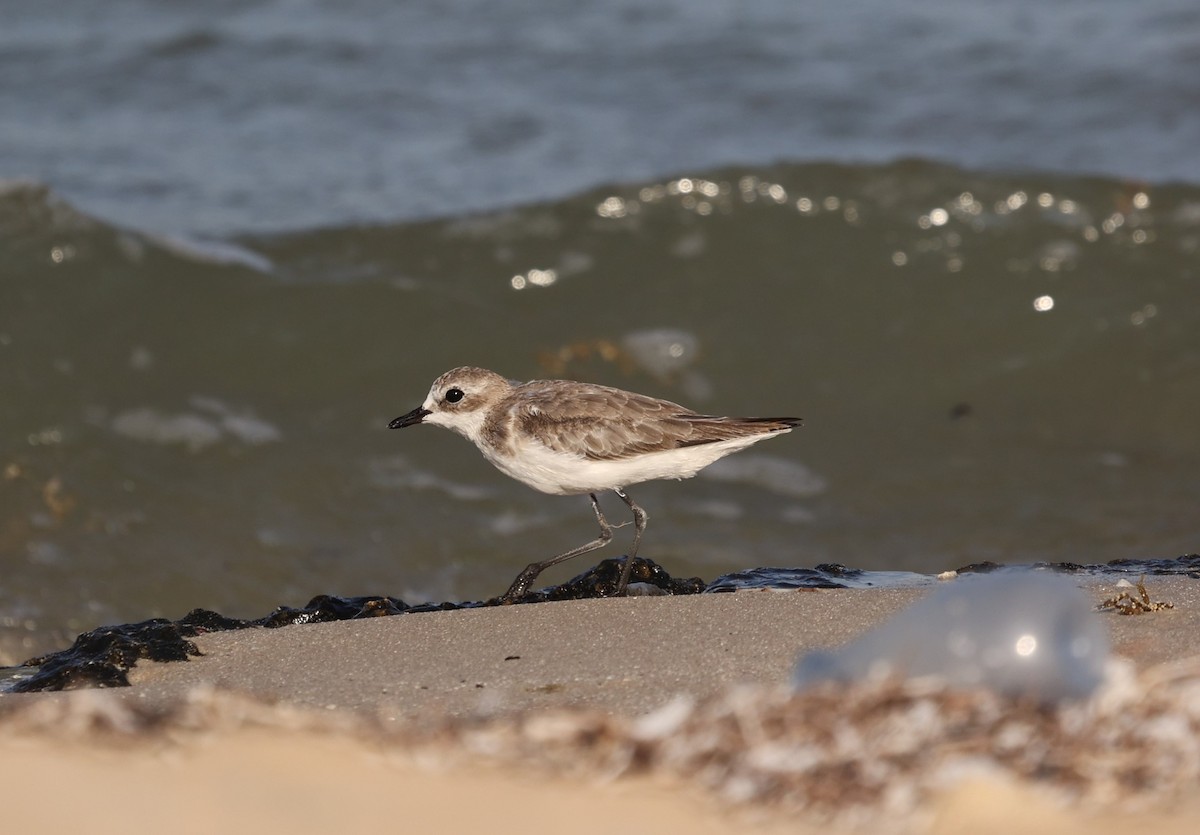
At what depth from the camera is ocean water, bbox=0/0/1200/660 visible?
7.98 meters

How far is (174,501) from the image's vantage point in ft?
26.7

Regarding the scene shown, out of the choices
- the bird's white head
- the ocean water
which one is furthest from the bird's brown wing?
the ocean water

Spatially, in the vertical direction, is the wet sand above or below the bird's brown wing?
below

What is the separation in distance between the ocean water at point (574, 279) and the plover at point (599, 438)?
1957 mm

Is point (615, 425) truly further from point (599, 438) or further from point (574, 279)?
point (574, 279)

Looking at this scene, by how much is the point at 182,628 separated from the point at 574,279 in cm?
579

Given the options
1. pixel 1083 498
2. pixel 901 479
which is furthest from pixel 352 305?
pixel 1083 498

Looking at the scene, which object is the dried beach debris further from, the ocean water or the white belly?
the ocean water

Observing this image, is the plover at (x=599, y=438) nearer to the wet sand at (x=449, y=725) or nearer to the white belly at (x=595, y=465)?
the white belly at (x=595, y=465)

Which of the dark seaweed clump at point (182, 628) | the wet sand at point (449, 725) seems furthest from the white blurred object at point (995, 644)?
the dark seaweed clump at point (182, 628)

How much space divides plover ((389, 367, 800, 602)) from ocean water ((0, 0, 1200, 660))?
1.96 metres

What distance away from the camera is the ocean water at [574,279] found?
314 inches

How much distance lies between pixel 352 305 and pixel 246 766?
736 cm

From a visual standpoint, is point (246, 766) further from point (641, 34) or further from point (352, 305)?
point (641, 34)
